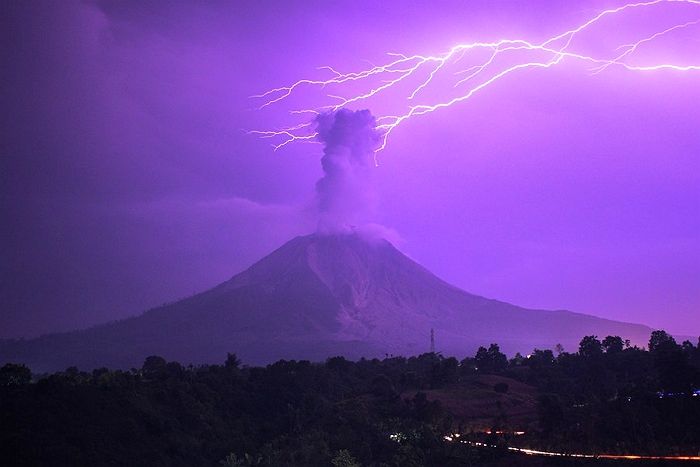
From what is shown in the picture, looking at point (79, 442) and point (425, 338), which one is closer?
point (79, 442)

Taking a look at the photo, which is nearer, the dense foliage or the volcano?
the dense foliage

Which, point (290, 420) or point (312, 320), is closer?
point (290, 420)

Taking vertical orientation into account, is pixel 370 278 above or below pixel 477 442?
above

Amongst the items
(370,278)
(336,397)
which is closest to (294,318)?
(370,278)

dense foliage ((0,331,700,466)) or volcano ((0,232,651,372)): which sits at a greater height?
volcano ((0,232,651,372))

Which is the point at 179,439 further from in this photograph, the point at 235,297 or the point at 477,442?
the point at 235,297

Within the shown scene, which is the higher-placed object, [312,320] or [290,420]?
[312,320]
